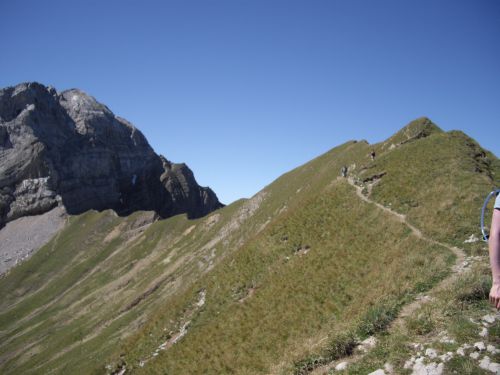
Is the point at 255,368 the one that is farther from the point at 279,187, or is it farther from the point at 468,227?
the point at 279,187

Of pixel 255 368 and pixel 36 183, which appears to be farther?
pixel 36 183

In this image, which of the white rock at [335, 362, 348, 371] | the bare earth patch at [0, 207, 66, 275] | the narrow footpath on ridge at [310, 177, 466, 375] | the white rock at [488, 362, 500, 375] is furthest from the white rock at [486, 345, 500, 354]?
the bare earth patch at [0, 207, 66, 275]

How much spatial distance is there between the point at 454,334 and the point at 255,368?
12.9m

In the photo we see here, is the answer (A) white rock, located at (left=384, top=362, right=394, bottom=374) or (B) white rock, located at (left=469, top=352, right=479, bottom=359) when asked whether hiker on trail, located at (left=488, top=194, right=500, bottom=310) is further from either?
(A) white rock, located at (left=384, top=362, right=394, bottom=374)

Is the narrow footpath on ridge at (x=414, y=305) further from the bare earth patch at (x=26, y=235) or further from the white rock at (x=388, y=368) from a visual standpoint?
the bare earth patch at (x=26, y=235)

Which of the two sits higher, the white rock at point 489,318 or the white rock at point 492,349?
the white rock at point 489,318

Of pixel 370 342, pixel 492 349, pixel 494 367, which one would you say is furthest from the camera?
pixel 370 342

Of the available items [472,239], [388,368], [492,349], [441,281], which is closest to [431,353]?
[388,368]

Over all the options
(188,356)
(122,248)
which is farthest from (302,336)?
(122,248)

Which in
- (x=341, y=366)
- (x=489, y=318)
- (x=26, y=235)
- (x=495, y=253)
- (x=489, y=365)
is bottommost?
(x=341, y=366)

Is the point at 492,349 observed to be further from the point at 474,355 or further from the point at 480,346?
the point at 474,355

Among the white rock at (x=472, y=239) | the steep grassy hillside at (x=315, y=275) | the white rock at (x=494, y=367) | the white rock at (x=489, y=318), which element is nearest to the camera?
the white rock at (x=494, y=367)

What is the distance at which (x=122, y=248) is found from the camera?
136 meters

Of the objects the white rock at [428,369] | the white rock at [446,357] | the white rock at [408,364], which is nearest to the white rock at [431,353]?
the white rock at [446,357]
